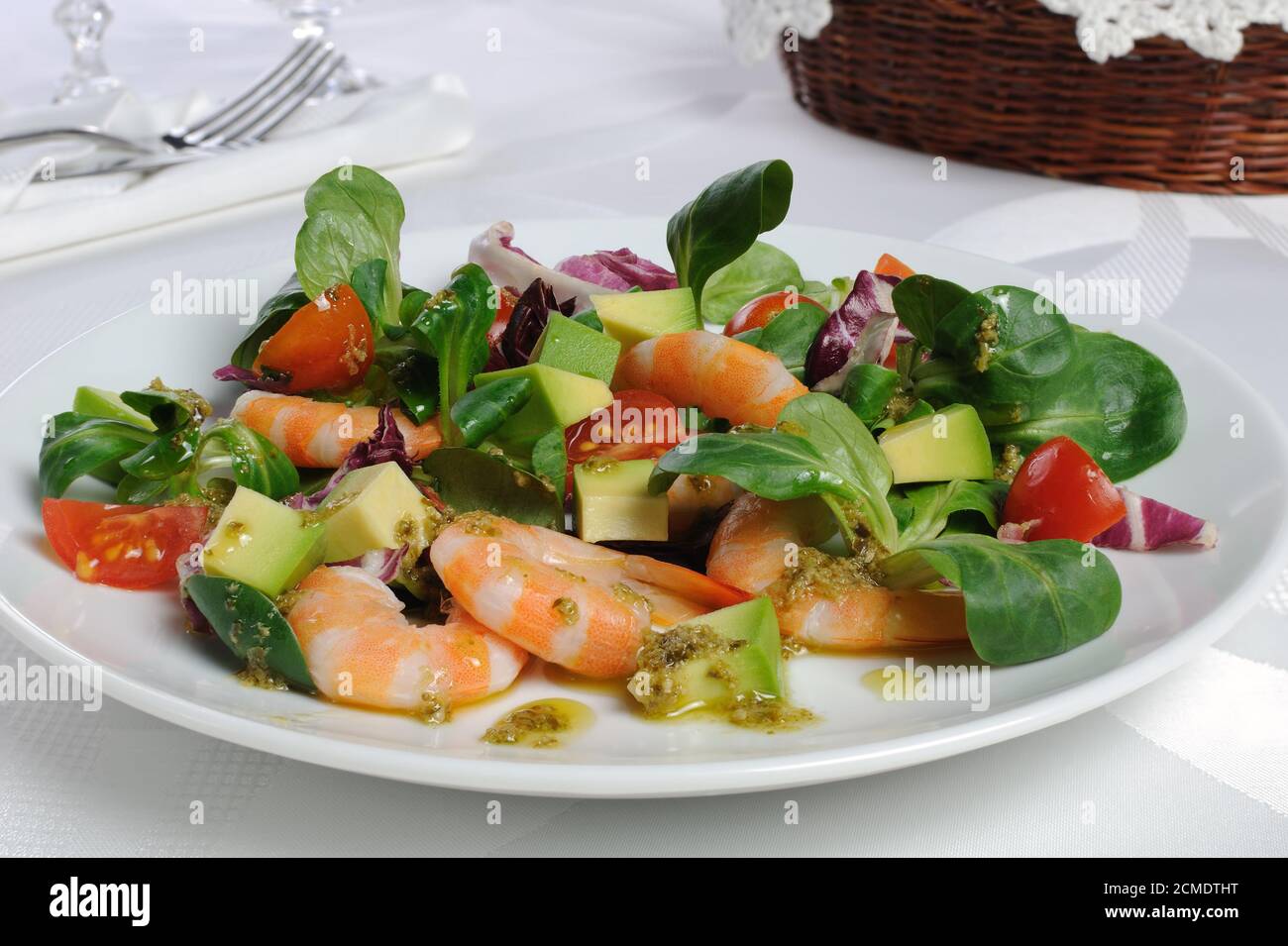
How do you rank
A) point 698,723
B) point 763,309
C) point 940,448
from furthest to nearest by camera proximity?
point 763,309 → point 940,448 → point 698,723

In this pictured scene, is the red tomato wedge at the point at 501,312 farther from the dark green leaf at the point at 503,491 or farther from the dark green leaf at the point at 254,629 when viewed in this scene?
the dark green leaf at the point at 254,629

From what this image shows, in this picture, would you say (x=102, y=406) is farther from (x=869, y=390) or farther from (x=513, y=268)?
(x=869, y=390)

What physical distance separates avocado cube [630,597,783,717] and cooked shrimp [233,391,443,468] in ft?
1.60

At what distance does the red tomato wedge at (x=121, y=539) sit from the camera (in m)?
1.33

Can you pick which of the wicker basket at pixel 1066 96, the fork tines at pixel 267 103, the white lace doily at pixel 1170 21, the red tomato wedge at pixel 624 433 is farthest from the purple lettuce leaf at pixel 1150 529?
the fork tines at pixel 267 103

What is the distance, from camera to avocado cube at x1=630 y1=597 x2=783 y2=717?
1.18 meters

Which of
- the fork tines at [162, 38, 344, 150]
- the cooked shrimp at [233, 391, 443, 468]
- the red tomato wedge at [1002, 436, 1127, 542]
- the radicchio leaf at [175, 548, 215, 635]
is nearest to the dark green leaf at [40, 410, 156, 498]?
the cooked shrimp at [233, 391, 443, 468]

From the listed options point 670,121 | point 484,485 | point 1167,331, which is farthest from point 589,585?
point 670,121

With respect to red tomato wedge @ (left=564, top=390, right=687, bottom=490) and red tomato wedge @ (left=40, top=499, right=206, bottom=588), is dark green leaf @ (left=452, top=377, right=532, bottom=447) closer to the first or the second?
red tomato wedge @ (left=564, top=390, right=687, bottom=490)

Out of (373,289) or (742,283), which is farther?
(742,283)

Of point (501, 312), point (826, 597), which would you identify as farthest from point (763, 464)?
point (501, 312)

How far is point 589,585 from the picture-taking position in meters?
1.27

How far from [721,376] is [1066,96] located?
174 cm

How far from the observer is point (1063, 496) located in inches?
56.7
